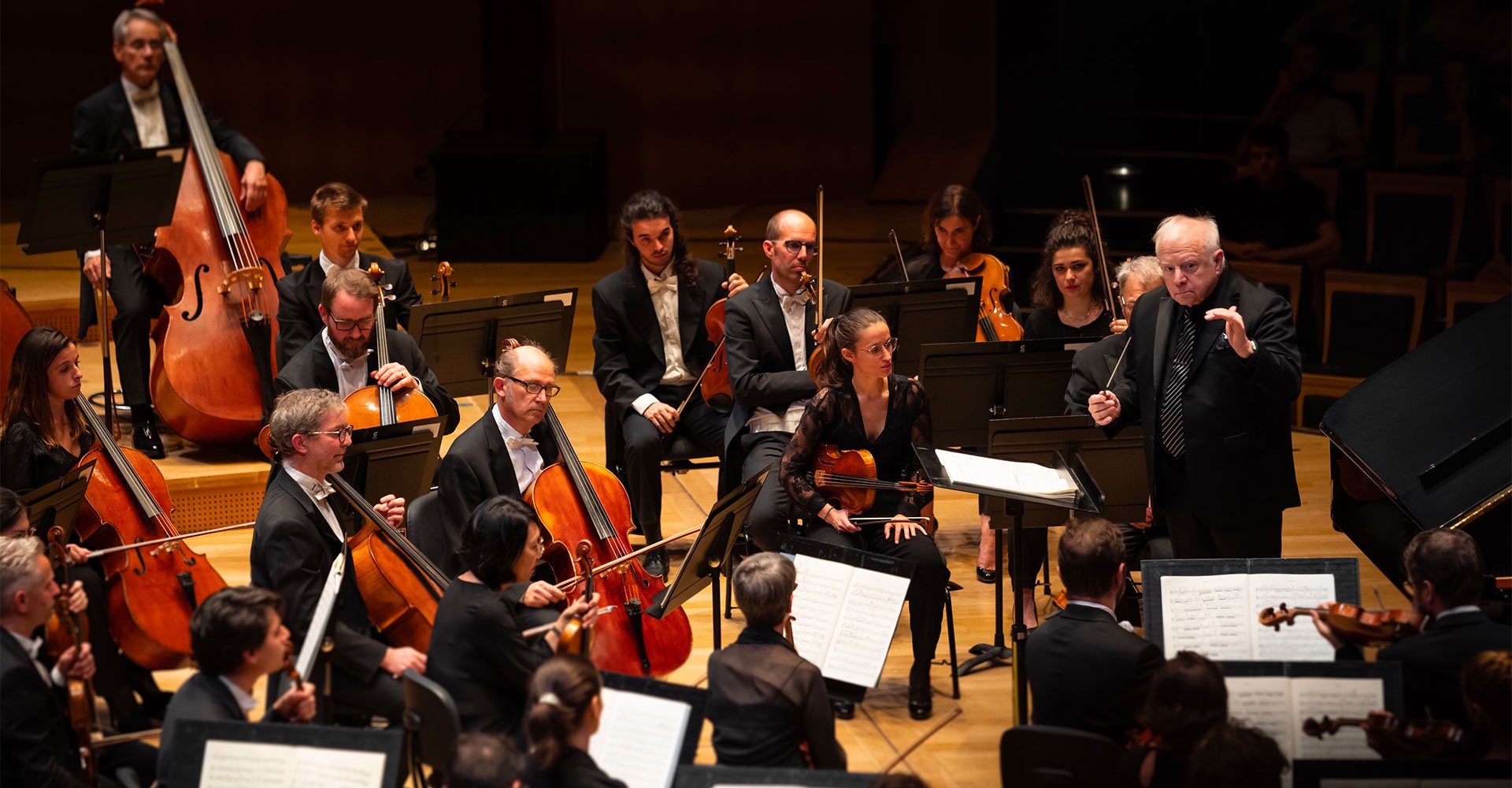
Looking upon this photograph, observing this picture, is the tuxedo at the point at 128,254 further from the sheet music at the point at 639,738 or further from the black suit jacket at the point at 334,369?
the sheet music at the point at 639,738

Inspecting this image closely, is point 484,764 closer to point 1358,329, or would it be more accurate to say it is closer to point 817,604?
point 817,604

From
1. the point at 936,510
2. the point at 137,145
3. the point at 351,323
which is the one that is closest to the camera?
the point at 351,323

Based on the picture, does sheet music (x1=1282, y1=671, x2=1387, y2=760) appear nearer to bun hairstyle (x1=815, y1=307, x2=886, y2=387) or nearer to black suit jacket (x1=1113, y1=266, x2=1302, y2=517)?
black suit jacket (x1=1113, y1=266, x2=1302, y2=517)

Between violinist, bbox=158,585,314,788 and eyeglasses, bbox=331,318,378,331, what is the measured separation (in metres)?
1.66

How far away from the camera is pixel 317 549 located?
377 cm

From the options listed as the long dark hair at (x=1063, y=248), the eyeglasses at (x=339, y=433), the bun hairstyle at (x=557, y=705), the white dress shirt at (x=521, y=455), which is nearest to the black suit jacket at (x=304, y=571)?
the eyeglasses at (x=339, y=433)

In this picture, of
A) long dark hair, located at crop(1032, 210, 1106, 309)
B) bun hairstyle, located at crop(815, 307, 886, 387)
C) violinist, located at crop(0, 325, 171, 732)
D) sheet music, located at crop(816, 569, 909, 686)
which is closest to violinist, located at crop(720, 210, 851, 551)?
bun hairstyle, located at crop(815, 307, 886, 387)

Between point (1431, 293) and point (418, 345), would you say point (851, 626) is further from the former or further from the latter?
point (1431, 293)

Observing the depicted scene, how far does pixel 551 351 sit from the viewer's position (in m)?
5.02

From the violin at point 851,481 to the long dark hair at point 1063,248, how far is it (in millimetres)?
1202

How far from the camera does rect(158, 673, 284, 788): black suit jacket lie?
2982 mm

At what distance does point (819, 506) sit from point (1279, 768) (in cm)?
182

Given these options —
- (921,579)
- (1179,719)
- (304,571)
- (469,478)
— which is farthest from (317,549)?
(1179,719)

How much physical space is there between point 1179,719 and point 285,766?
1.73 metres
